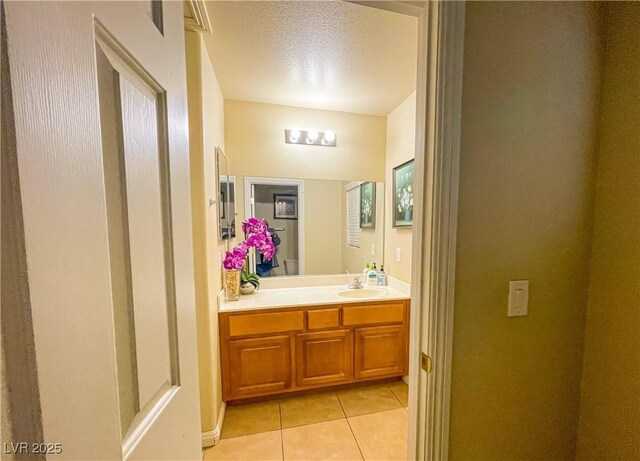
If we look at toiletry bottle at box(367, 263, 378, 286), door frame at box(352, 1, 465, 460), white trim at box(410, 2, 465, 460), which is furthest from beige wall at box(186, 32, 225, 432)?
toiletry bottle at box(367, 263, 378, 286)

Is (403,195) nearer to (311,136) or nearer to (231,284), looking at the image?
(311,136)

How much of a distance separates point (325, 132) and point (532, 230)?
1811 millimetres

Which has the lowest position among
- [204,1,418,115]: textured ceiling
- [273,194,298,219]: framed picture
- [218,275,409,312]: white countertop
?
[218,275,409,312]: white countertop

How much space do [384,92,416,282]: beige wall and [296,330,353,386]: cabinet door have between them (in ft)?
2.41

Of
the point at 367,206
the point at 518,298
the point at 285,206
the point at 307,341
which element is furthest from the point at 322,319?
the point at 518,298

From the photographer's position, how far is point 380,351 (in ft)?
6.58

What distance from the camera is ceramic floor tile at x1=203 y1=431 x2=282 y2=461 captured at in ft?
4.81

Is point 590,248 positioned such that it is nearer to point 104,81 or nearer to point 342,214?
point 104,81

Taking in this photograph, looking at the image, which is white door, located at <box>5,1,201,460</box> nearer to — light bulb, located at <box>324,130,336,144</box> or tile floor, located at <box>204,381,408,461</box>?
tile floor, located at <box>204,381,408,461</box>

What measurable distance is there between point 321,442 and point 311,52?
2.35 metres

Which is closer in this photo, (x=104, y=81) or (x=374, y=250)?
(x=104, y=81)

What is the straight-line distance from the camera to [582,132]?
0.81 metres

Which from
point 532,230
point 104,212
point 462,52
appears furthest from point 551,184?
point 104,212

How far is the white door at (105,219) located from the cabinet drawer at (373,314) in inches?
55.1
